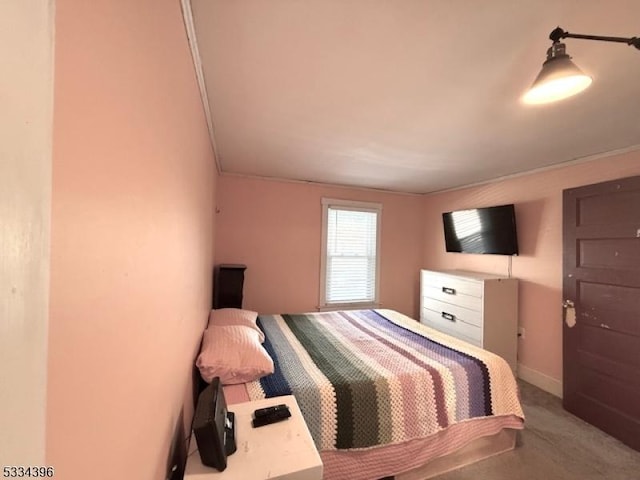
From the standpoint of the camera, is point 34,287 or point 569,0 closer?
point 34,287

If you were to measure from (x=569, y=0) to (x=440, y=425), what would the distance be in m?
2.11

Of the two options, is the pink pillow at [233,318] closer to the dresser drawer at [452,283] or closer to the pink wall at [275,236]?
the pink wall at [275,236]

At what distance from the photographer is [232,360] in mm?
1634

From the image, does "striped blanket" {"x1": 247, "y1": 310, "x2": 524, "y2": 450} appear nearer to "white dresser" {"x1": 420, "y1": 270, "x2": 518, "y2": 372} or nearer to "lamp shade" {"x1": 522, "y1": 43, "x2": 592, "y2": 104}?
"white dresser" {"x1": 420, "y1": 270, "x2": 518, "y2": 372}

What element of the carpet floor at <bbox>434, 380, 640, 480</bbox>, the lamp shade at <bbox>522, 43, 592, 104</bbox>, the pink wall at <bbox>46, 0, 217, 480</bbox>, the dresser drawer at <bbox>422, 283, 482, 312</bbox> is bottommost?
the carpet floor at <bbox>434, 380, 640, 480</bbox>

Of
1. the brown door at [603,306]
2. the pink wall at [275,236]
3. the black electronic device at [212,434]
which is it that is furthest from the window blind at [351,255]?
the black electronic device at [212,434]

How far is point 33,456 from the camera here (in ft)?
0.95

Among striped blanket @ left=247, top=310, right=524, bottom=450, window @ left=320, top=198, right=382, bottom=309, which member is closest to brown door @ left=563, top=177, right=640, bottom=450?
striped blanket @ left=247, top=310, right=524, bottom=450

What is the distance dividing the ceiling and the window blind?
145 cm

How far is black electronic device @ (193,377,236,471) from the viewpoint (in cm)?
96

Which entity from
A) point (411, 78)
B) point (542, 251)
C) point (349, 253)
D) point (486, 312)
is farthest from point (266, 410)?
point (542, 251)

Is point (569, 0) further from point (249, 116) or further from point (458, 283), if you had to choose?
point (458, 283)

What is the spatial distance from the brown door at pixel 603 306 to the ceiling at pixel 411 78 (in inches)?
20.7

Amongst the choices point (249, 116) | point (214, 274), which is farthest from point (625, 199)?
point (214, 274)
